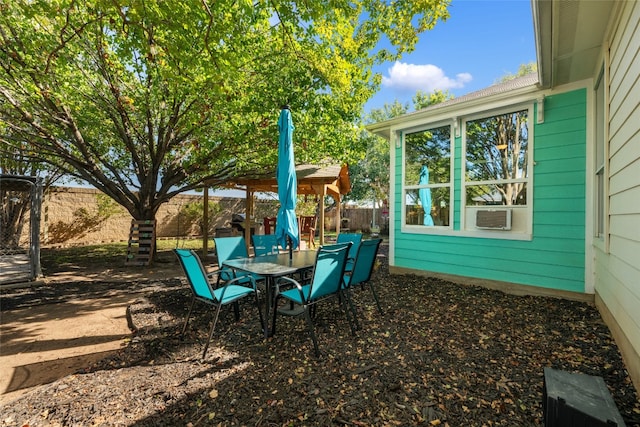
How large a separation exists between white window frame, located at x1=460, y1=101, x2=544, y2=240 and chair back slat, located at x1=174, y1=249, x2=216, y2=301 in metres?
4.12

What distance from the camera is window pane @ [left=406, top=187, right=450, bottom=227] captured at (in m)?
Result: 5.21

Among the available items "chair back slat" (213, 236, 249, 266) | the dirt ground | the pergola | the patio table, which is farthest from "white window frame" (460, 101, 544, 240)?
the dirt ground

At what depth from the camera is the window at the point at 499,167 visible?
14.5 feet

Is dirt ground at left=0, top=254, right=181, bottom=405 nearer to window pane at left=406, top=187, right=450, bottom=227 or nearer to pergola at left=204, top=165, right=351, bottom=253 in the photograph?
pergola at left=204, top=165, right=351, bottom=253

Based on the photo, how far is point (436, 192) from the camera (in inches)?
211

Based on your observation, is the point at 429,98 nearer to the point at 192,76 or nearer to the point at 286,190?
the point at 192,76

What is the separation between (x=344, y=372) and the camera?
7.60ft

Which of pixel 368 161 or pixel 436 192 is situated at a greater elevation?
pixel 368 161

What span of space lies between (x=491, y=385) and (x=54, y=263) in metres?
9.05

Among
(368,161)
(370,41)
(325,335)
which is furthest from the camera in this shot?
(368,161)

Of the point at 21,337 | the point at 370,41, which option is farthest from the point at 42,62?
the point at 370,41

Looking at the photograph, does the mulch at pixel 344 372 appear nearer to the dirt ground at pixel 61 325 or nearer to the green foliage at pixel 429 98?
the dirt ground at pixel 61 325

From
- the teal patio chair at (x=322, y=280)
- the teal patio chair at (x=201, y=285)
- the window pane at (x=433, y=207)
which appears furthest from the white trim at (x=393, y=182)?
the teal patio chair at (x=201, y=285)

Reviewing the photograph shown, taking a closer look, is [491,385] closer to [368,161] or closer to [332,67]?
[332,67]
